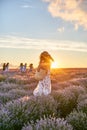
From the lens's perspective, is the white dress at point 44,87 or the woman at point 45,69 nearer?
the woman at point 45,69

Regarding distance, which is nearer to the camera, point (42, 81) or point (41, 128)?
point (41, 128)

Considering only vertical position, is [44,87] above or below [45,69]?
below

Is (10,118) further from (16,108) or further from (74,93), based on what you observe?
(74,93)

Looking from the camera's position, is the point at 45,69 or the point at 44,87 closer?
the point at 45,69

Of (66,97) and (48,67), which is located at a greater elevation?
(48,67)

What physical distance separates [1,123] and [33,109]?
57.9 inches

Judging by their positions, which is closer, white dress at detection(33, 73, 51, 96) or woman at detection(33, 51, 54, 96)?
woman at detection(33, 51, 54, 96)

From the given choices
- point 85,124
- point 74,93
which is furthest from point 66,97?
point 85,124

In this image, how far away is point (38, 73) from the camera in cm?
1257

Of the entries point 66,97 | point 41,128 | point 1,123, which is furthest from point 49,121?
point 66,97

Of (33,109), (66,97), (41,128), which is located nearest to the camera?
(41,128)

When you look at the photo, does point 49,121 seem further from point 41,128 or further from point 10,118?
point 10,118

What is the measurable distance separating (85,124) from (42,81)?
5.41 meters

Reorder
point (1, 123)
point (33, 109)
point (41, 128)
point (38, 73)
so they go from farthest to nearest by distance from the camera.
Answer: point (38, 73) → point (33, 109) → point (1, 123) → point (41, 128)
